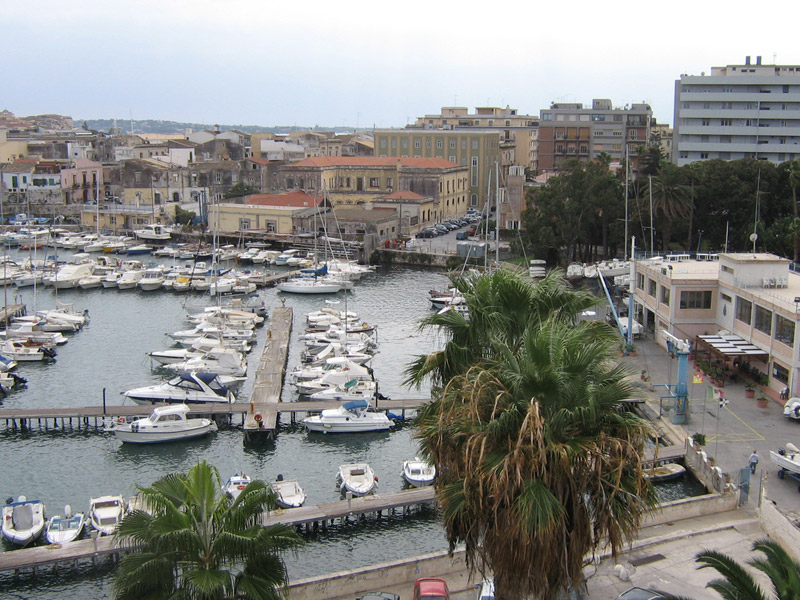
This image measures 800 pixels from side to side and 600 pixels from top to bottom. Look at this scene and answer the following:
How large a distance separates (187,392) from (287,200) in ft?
162

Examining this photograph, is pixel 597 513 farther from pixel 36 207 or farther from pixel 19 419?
pixel 36 207

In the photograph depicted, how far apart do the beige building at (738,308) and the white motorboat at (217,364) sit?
58.9ft

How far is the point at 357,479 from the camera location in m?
25.2

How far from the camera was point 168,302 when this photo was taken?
2157 inches

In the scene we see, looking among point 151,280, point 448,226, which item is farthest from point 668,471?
point 448,226

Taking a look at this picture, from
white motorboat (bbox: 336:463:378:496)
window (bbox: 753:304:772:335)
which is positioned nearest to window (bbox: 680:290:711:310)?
window (bbox: 753:304:772:335)

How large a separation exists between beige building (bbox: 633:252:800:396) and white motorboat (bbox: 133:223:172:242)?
51.9 m

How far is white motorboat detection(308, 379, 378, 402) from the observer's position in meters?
32.6

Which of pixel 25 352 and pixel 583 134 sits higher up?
pixel 583 134

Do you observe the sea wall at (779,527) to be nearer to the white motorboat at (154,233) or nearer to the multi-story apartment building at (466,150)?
the white motorboat at (154,233)

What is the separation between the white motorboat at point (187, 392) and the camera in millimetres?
32481

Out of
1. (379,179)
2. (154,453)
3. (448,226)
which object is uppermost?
(379,179)

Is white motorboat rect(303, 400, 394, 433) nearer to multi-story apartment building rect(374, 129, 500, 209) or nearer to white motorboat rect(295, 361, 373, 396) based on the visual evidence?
white motorboat rect(295, 361, 373, 396)

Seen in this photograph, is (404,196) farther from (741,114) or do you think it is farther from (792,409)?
(792,409)
